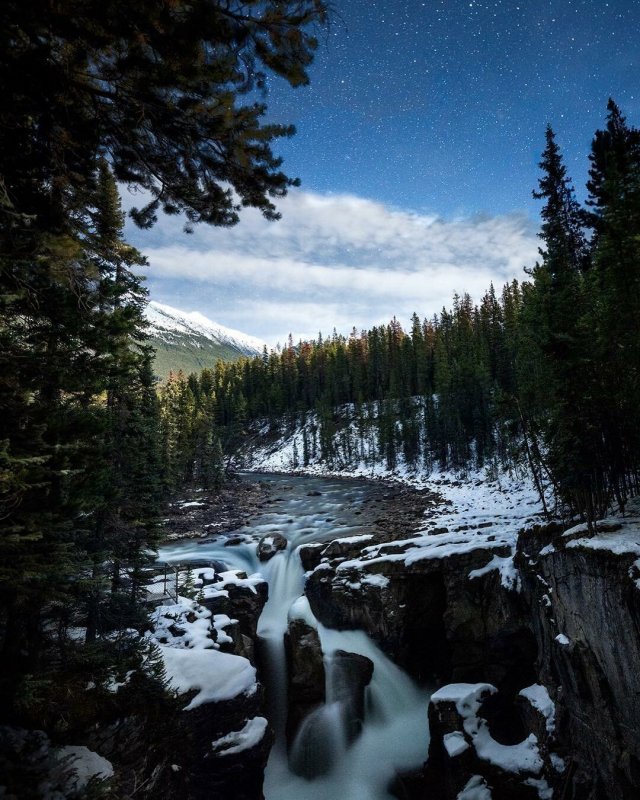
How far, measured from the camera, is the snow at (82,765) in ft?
18.0

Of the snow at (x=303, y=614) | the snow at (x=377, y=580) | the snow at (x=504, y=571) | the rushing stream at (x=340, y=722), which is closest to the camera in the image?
the rushing stream at (x=340, y=722)

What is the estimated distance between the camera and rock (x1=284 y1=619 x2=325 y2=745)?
14453 millimetres

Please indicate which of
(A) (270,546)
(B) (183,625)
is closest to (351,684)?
(B) (183,625)

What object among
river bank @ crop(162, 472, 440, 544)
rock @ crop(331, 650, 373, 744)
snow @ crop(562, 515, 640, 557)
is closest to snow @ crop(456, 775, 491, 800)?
rock @ crop(331, 650, 373, 744)

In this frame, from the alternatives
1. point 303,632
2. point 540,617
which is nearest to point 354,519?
point 303,632

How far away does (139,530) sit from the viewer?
1459cm

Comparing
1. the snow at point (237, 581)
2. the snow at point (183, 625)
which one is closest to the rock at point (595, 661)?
the snow at point (183, 625)

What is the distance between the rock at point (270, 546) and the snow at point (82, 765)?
19.7 m

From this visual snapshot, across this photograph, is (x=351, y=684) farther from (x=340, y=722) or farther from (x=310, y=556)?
(x=310, y=556)

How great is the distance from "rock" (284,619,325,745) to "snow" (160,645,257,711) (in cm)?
500

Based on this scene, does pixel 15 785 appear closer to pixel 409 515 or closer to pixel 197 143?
pixel 197 143

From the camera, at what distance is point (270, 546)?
86.5ft

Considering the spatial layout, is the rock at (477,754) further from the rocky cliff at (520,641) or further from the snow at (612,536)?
the snow at (612,536)

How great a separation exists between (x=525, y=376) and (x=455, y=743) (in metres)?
20.8
